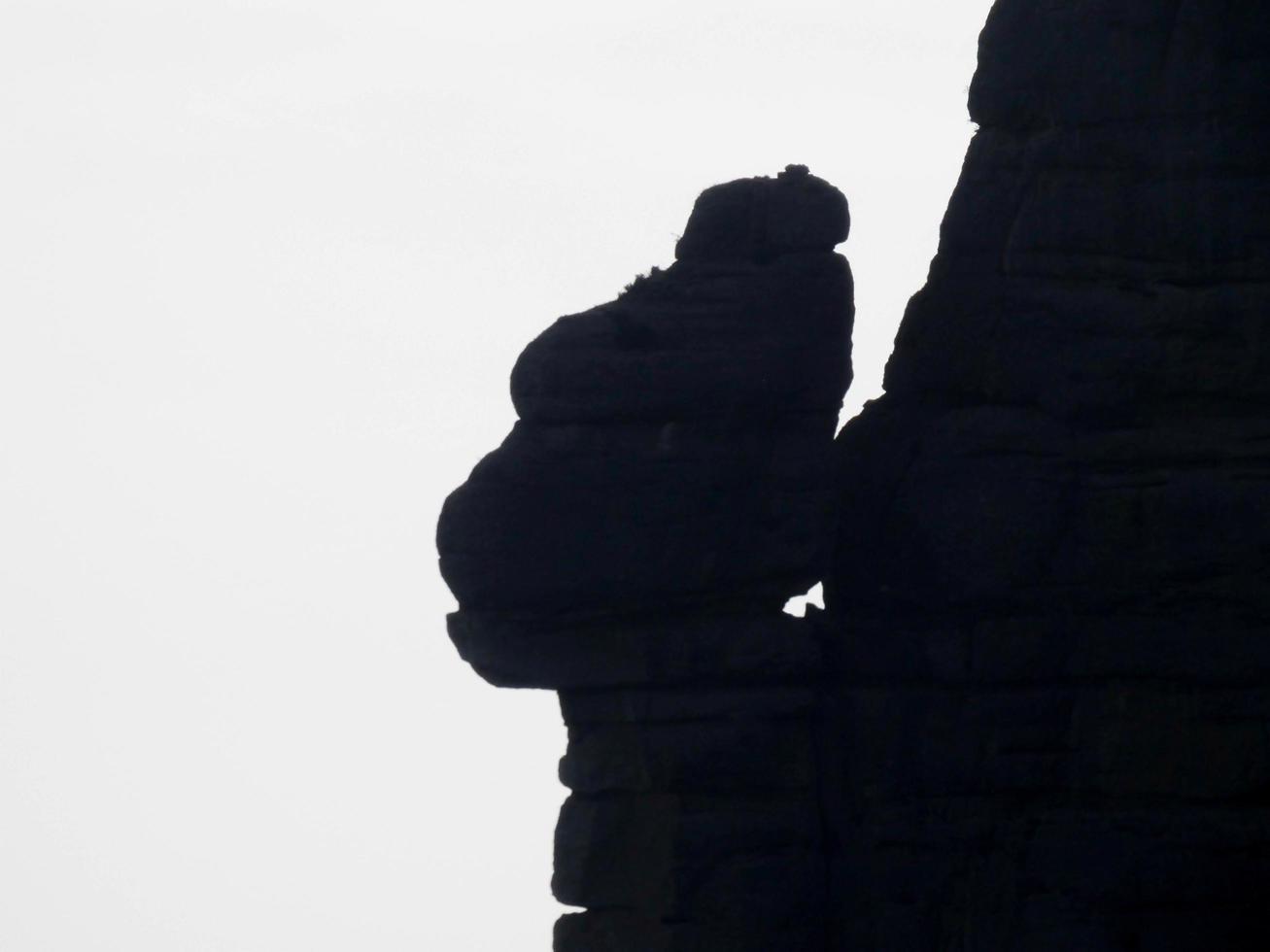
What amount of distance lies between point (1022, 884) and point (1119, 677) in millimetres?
3338

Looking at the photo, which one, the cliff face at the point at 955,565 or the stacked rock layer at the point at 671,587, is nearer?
the cliff face at the point at 955,565

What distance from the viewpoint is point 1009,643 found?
5153 cm

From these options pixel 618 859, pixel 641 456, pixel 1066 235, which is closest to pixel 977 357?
pixel 1066 235

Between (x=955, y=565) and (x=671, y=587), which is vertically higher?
(x=955, y=565)

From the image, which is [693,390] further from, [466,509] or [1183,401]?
[1183,401]

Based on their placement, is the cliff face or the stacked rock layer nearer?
the cliff face

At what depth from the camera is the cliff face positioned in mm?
50844

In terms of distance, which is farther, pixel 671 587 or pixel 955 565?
pixel 955 565

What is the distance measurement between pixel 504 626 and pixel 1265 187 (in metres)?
12.9

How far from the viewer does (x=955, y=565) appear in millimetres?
51719

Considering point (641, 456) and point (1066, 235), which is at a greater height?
point (1066, 235)

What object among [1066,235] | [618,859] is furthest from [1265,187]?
[618,859]

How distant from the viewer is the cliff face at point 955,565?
167ft

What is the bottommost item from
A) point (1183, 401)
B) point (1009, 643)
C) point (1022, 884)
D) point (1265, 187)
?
point (1022, 884)
